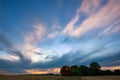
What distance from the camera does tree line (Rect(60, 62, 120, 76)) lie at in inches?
4191

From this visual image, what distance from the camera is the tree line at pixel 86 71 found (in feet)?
349

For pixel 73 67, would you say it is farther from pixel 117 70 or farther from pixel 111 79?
pixel 111 79

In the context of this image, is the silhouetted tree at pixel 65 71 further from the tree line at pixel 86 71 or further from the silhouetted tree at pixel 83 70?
the silhouetted tree at pixel 83 70

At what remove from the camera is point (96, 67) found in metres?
115

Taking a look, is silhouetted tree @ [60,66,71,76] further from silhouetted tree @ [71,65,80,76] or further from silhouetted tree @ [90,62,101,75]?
silhouetted tree @ [90,62,101,75]

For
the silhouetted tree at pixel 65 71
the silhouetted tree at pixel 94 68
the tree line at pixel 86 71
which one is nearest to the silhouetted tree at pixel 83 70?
the tree line at pixel 86 71

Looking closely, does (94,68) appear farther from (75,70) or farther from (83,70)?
(75,70)

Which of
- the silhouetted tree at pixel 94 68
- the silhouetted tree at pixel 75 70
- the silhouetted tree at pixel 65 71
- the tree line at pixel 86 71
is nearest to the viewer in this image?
the tree line at pixel 86 71

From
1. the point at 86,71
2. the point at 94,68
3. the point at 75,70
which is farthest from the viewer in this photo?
the point at 94,68

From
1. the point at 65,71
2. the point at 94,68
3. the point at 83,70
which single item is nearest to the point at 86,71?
the point at 83,70

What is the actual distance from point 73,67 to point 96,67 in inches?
442

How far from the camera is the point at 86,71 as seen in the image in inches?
4316

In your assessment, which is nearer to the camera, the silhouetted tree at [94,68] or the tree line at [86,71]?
the tree line at [86,71]

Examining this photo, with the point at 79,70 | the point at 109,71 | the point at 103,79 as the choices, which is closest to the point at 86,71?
the point at 79,70
